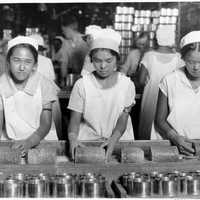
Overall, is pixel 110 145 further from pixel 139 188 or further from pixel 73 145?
pixel 139 188

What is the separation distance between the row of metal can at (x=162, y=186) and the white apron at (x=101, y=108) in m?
0.73

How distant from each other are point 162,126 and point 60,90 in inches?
66.5

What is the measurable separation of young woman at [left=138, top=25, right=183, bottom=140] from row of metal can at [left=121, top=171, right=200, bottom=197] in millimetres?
1737

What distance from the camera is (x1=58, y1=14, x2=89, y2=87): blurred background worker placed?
445 centimetres

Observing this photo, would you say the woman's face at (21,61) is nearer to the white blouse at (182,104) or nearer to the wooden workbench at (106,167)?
the wooden workbench at (106,167)

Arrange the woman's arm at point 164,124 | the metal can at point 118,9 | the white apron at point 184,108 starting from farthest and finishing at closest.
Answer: the metal can at point 118,9 → the white apron at point 184,108 → the woman's arm at point 164,124

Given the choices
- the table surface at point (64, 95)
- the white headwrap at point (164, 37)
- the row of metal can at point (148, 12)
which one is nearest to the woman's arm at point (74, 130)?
the white headwrap at point (164, 37)

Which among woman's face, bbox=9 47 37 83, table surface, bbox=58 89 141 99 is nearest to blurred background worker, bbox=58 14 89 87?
table surface, bbox=58 89 141 99

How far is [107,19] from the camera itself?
629 centimetres

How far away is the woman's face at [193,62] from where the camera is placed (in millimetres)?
2176

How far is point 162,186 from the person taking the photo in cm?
159

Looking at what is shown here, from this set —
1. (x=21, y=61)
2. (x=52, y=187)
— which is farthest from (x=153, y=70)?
(x=52, y=187)

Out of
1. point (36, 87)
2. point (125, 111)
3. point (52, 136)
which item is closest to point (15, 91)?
point (36, 87)

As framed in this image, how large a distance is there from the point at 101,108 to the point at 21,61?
486mm
